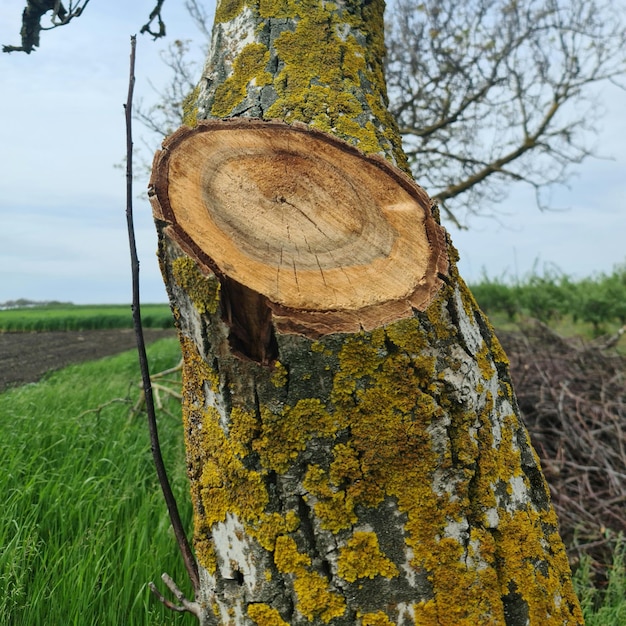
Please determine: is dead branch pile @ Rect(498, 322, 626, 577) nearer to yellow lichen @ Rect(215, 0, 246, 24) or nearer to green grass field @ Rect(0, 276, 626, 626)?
green grass field @ Rect(0, 276, 626, 626)

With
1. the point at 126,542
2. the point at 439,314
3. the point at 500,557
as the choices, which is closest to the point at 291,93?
the point at 439,314

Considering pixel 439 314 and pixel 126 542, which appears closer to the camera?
pixel 439 314

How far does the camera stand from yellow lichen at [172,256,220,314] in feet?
3.64

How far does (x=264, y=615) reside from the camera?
3.80 ft

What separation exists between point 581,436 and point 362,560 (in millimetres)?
3413

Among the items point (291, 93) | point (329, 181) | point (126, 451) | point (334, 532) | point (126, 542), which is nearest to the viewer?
point (334, 532)

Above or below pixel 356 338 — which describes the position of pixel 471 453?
below

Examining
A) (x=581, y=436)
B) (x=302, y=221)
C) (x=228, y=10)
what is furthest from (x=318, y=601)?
(x=581, y=436)

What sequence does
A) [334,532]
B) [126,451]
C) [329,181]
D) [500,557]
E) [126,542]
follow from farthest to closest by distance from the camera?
[126,451] → [126,542] → [329,181] → [500,557] → [334,532]

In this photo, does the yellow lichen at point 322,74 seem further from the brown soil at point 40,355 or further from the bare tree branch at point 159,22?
the brown soil at point 40,355

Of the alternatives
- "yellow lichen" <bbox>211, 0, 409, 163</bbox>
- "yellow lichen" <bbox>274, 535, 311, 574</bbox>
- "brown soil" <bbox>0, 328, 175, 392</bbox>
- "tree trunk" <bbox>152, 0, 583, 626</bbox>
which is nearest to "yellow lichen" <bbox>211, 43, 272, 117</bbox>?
"yellow lichen" <bbox>211, 0, 409, 163</bbox>

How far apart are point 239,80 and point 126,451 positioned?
7.93ft

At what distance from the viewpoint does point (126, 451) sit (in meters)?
3.28

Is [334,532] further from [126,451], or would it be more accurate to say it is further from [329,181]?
[126,451]
